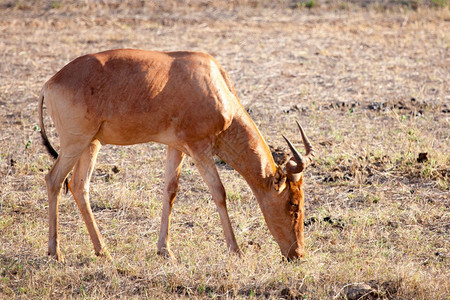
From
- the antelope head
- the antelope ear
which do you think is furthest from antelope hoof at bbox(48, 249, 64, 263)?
the antelope ear

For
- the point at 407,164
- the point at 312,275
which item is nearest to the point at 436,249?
the point at 312,275

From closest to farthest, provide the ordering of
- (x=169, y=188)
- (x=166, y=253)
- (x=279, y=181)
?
(x=279, y=181) < (x=166, y=253) < (x=169, y=188)

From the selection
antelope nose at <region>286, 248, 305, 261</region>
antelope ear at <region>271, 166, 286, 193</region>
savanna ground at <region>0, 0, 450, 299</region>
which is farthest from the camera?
antelope nose at <region>286, 248, 305, 261</region>

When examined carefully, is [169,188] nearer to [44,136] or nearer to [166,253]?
[166,253]

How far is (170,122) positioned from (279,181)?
1181 millimetres

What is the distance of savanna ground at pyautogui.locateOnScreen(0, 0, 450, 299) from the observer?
607 centimetres

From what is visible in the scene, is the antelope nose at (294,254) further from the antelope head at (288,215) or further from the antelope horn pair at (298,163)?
the antelope horn pair at (298,163)

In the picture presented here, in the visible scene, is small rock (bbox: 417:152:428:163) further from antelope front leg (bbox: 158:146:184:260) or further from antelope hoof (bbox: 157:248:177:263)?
antelope hoof (bbox: 157:248:177:263)

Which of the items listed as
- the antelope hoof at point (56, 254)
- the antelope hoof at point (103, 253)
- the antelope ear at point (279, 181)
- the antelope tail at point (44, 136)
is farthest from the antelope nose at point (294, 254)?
the antelope tail at point (44, 136)

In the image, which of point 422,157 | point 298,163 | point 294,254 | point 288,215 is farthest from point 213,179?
point 422,157

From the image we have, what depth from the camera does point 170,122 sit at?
6.54m

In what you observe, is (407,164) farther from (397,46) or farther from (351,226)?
(397,46)

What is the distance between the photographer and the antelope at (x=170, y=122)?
255 inches

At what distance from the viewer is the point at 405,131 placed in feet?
33.6
